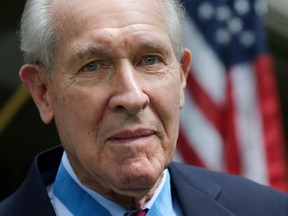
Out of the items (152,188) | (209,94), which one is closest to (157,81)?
(152,188)

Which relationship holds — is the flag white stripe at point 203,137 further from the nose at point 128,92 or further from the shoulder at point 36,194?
the nose at point 128,92

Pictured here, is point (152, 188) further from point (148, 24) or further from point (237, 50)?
point (237, 50)

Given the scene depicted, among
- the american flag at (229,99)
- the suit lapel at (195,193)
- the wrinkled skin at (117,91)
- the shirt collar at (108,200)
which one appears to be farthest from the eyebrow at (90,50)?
the american flag at (229,99)

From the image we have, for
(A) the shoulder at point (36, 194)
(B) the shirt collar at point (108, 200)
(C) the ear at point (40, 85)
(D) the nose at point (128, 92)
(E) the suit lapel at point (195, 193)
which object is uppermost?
(D) the nose at point (128, 92)

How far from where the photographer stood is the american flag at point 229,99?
215 inches

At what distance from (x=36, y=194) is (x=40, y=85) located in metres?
0.39

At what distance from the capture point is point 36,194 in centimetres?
311

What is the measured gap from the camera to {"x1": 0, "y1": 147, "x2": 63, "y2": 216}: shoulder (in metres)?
3.06

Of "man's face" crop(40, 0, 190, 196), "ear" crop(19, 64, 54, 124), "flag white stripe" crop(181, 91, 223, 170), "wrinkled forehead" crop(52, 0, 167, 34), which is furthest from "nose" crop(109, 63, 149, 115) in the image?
"flag white stripe" crop(181, 91, 223, 170)

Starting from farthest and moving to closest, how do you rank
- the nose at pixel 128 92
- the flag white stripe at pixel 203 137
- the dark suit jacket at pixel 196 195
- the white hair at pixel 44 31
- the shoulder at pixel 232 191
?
the flag white stripe at pixel 203 137 < the shoulder at pixel 232 191 < the dark suit jacket at pixel 196 195 < the white hair at pixel 44 31 < the nose at pixel 128 92

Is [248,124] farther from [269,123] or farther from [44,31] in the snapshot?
[44,31]

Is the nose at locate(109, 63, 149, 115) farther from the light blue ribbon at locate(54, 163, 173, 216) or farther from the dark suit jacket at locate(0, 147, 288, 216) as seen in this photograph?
the dark suit jacket at locate(0, 147, 288, 216)

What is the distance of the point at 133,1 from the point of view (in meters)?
2.93

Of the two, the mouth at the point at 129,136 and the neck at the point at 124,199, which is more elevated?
the mouth at the point at 129,136
